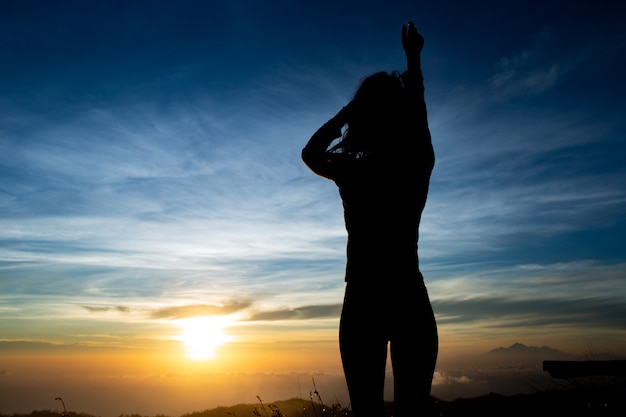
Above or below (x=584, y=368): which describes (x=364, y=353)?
above

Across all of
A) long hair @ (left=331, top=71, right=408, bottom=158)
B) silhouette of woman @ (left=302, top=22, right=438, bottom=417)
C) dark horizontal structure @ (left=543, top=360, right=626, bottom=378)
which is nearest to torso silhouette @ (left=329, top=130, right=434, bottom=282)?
silhouette of woman @ (left=302, top=22, right=438, bottom=417)

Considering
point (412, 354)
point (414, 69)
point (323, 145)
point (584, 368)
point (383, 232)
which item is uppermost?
point (414, 69)

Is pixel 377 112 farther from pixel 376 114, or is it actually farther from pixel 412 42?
pixel 412 42

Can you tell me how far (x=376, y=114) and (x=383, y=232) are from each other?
69 centimetres

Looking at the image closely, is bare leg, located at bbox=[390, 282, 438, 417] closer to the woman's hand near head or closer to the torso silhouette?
the torso silhouette

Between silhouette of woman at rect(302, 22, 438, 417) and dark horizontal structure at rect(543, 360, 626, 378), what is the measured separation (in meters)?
4.08

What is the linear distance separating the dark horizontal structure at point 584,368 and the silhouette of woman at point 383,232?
408 cm

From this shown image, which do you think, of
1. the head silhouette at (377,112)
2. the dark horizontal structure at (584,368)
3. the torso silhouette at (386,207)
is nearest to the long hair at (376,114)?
the head silhouette at (377,112)

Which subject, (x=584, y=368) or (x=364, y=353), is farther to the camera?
(x=584, y=368)

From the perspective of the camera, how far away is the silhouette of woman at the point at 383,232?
7.00 ft

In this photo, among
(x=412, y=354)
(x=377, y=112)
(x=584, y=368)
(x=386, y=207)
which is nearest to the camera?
(x=412, y=354)

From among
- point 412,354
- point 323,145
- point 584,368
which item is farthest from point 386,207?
point 584,368

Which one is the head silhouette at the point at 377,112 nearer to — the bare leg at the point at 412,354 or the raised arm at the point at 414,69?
the raised arm at the point at 414,69

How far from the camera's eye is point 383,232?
2.21 meters
